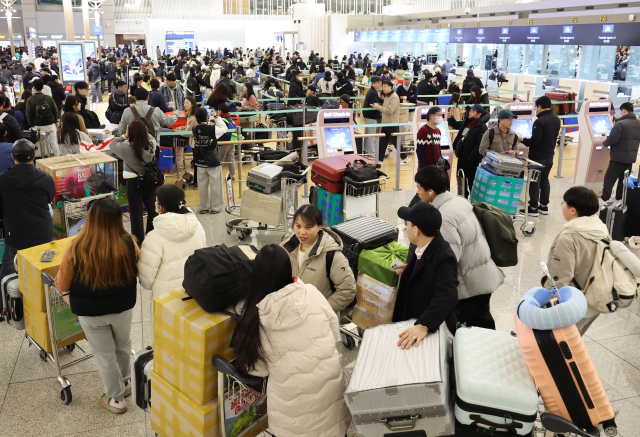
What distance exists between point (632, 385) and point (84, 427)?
364 cm

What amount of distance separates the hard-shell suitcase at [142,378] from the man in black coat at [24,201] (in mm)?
1877

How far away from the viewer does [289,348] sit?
8.11 feet

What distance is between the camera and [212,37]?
38594mm

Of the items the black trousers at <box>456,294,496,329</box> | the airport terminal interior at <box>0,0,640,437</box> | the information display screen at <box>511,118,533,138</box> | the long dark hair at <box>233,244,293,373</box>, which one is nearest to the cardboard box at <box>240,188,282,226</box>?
the airport terminal interior at <box>0,0,640,437</box>

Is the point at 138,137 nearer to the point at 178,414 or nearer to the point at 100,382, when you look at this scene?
the point at 100,382

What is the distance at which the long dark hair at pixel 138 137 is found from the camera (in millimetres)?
5602

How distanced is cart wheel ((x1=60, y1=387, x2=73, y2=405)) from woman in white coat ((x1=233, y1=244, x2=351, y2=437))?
65.7 inches

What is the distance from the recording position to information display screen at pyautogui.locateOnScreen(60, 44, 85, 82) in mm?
14156

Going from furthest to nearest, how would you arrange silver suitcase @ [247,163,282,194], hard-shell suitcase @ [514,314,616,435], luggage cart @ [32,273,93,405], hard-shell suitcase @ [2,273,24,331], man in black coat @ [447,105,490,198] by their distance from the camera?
man in black coat @ [447,105,490,198] < silver suitcase @ [247,163,282,194] < hard-shell suitcase @ [2,273,24,331] < luggage cart @ [32,273,93,405] < hard-shell suitcase @ [514,314,616,435]

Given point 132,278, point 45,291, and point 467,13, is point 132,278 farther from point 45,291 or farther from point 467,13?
point 467,13

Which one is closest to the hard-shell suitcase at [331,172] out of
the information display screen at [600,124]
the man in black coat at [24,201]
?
the man in black coat at [24,201]

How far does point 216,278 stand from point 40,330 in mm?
1817

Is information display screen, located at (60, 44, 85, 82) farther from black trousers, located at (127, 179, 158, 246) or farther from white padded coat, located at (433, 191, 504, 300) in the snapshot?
white padded coat, located at (433, 191, 504, 300)

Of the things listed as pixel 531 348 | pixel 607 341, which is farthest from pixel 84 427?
pixel 607 341
